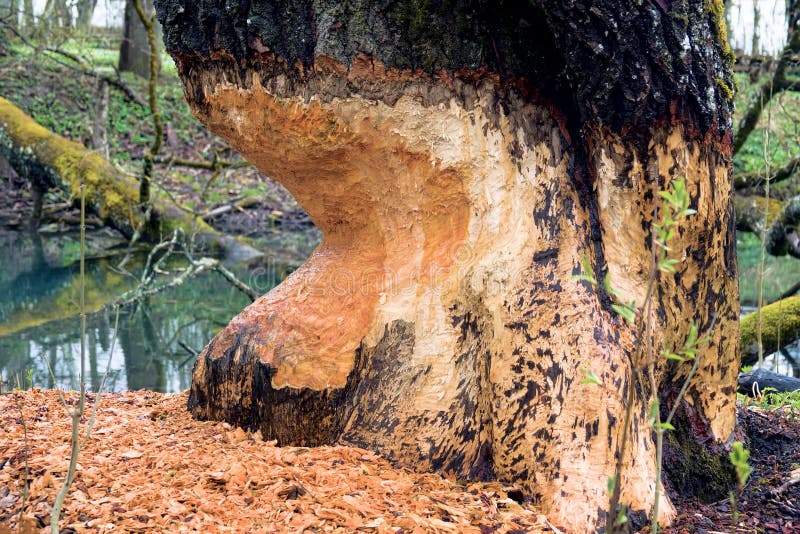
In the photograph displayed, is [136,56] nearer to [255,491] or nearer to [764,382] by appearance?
[764,382]

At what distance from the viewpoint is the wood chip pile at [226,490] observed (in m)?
2.04

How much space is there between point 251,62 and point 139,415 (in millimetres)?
1580

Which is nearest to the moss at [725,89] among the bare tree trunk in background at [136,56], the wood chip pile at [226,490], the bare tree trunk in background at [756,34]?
the wood chip pile at [226,490]

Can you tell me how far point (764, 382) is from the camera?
14.0 ft

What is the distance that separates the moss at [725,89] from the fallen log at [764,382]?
2287 mm

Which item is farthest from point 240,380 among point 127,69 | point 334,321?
point 127,69

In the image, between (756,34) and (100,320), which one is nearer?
(100,320)

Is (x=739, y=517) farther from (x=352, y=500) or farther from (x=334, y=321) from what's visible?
(x=334, y=321)

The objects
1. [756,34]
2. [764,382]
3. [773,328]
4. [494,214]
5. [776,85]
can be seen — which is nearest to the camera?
[494,214]

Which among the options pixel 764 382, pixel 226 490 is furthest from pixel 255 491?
pixel 764 382

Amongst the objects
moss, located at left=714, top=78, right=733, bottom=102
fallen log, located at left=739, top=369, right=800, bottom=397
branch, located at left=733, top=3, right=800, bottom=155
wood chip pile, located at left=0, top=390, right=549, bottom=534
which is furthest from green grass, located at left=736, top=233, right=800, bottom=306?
wood chip pile, located at left=0, top=390, right=549, bottom=534

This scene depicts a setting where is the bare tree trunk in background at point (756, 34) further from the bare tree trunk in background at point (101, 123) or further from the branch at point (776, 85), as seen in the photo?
the bare tree trunk in background at point (101, 123)

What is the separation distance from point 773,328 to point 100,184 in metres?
8.68

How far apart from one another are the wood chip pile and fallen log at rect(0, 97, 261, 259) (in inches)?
305
